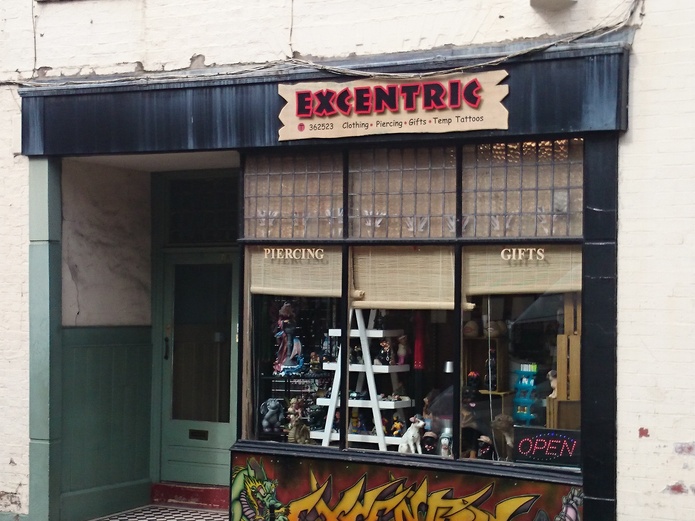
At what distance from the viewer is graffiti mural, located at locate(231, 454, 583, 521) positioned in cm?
722

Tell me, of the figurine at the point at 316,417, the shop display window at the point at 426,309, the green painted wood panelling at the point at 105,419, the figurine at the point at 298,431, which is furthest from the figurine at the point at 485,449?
the green painted wood panelling at the point at 105,419

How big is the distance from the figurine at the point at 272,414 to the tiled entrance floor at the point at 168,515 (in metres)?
1.37

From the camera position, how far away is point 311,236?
8.20 m

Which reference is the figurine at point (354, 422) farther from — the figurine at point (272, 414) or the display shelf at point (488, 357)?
the display shelf at point (488, 357)

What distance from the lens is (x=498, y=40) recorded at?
747 centimetres

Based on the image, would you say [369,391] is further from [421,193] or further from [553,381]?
[421,193]

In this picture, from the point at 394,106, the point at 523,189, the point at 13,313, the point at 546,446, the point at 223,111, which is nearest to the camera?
the point at 546,446

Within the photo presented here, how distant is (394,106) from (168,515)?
14.6ft

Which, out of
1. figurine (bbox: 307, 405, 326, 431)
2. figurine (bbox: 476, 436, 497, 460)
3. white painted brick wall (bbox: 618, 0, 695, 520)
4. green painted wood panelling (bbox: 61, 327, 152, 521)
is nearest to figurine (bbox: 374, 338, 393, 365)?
figurine (bbox: 307, 405, 326, 431)

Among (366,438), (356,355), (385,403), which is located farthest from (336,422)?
(356,355)

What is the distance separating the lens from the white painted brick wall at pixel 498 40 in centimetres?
683

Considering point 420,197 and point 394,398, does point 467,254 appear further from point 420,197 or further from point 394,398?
point 394,398

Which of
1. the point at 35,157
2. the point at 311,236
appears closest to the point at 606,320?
the point at 311,236

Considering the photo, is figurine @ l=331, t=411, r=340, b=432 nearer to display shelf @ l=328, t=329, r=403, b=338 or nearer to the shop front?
the shop front
